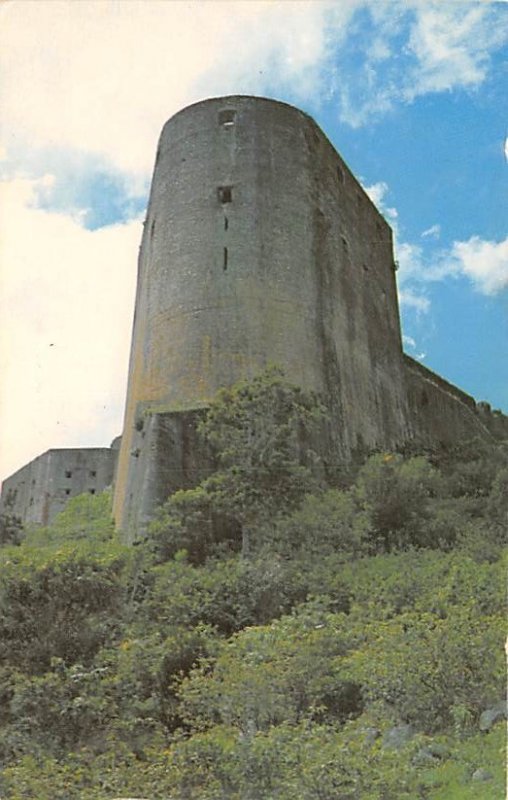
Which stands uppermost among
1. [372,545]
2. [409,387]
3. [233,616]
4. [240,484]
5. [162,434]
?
[409,387]

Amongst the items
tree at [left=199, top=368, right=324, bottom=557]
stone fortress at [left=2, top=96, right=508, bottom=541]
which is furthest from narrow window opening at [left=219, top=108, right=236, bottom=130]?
tree at [left=199, top=368, right=324, bottom=557]

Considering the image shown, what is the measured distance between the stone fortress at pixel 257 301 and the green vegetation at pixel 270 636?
64cm

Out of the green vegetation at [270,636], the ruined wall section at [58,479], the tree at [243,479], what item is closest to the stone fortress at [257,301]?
the ruined wall section at [58,479]

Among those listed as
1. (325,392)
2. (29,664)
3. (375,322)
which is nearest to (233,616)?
(29,664)

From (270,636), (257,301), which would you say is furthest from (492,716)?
(257,301)

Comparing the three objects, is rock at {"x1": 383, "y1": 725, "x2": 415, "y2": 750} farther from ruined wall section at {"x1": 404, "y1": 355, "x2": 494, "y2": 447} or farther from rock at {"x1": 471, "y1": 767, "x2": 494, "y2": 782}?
ruined wall section at {"x1": 404, "y1": 355, "x2": 494, "y2": 447}

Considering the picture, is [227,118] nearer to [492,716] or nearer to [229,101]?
[229,101]

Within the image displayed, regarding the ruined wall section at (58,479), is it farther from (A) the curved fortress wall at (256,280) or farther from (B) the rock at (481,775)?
(B) the rock at (481,775)

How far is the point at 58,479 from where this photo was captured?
13594 millimetres

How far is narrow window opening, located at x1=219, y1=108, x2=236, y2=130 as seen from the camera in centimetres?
1095

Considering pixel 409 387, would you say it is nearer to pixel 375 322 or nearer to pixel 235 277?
pixel 375 322

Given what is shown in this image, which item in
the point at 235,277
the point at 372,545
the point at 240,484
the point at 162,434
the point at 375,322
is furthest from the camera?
the point at 375,322

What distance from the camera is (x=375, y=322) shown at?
1164 centimetres

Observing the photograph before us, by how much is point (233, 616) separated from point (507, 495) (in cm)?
230
